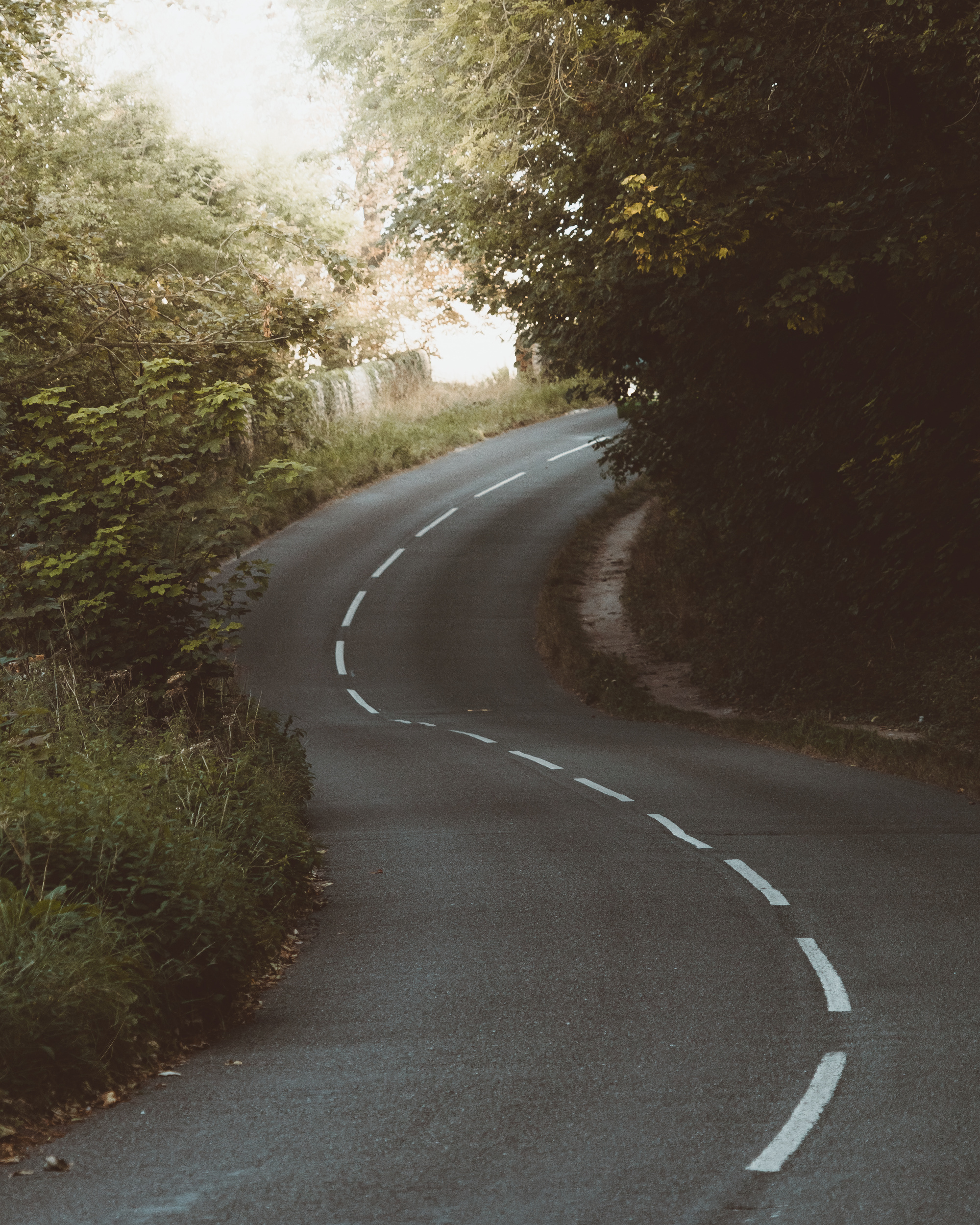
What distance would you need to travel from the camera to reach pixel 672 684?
24.4m

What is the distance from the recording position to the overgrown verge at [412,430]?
40.8m

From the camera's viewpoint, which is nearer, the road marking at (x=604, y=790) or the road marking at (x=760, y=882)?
the road marking at (x=760, y=882)

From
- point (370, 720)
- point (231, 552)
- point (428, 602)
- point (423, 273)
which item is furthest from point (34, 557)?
point (423, 273)

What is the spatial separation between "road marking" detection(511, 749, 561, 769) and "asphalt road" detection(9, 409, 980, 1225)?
3.6 inches

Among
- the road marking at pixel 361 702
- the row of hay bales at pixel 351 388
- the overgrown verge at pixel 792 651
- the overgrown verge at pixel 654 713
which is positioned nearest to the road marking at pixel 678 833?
the overgrown verge at pixel 654 713

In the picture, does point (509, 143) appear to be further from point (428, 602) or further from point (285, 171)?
point (285, 171)

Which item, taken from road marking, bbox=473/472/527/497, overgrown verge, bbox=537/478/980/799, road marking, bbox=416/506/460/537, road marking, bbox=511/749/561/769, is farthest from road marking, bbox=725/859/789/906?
road marking, bbox=473/472/527/497

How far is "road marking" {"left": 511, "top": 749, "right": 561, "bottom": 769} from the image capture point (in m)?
15.8

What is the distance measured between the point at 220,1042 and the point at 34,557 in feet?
19.1

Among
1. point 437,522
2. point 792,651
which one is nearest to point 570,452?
point 437,522

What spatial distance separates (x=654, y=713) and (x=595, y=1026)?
50.8ft

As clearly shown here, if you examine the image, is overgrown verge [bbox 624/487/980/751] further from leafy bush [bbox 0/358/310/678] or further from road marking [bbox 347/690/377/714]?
leafy bush [bbox 0/358/310/678]

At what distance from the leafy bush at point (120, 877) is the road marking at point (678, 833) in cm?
328

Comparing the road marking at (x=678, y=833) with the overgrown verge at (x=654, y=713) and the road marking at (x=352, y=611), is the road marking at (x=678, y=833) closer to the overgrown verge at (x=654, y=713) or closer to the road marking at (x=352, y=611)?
the overgrown verge at (x=654, y=713)
